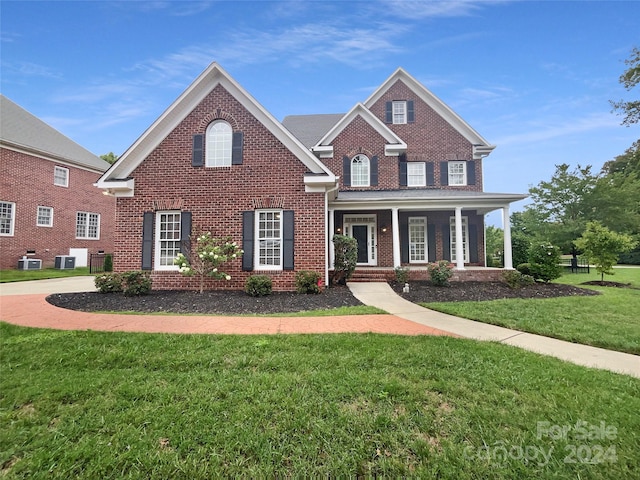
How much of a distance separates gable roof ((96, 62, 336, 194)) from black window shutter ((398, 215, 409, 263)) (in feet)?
22.4

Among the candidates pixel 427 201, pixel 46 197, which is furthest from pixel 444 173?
pixel 46 197

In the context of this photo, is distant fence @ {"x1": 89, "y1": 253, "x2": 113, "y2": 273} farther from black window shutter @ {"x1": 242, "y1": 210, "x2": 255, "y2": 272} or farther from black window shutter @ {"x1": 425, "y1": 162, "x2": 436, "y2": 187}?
black window shutter @ {"x1": 425, "y1": 162, "x2": 436, "y2": 187}

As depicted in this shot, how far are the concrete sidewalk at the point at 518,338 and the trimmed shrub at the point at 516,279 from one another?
514cm

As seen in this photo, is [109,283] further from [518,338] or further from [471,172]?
[471,172]

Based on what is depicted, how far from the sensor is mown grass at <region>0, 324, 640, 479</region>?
2.03m

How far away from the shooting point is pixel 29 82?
11867 millimetres

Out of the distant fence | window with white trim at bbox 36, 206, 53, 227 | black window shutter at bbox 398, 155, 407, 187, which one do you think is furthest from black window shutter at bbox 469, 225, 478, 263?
window with white trim at bbox 36, 206, 53, 227

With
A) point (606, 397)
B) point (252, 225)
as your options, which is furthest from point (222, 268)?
point (606, 397)

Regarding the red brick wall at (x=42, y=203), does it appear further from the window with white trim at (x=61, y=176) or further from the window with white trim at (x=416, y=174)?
the window with white trim at (x=416, y=174)

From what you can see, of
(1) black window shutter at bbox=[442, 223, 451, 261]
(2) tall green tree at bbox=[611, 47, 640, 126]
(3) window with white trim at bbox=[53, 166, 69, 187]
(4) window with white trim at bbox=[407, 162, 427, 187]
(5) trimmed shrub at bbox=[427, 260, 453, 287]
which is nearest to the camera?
(5) trimmed shrub at bbox=[427, 260, 453, 287]

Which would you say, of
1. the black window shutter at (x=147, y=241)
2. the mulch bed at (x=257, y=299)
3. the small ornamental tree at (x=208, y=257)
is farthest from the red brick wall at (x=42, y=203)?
the small ornamental tree at (x=208, y=257)

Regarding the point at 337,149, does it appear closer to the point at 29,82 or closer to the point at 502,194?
the point at 502,194

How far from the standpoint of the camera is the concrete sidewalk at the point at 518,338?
12.9 feet

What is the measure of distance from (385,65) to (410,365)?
1755 centimetres
